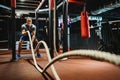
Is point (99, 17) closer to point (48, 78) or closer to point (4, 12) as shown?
point (4, 12)

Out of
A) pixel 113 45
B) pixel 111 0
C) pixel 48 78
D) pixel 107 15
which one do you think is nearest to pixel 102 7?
pixel 111 0

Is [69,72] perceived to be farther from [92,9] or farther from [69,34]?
[92,9]

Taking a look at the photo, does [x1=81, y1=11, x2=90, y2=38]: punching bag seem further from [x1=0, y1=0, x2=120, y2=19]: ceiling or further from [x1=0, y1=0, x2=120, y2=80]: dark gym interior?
[x1=0, y1=0, x2=120, y2=19]: ceiling

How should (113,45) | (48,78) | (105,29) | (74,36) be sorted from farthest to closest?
(74,36), (105,29), (113,45), (48,78)

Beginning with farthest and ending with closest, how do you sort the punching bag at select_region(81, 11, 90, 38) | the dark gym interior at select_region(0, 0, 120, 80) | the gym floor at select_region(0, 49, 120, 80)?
the punching bag at select_region(81, 11, 90, 38), the dark gym interior at select_region(0, 0, 120, 80), the gym floor at select_region(0, 49, 120, 80)

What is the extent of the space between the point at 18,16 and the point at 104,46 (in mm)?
6716

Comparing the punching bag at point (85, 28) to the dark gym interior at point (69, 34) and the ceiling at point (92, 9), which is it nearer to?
the dark gym interior at point (69, 34)

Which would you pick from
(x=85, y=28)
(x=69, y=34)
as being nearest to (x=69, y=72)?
(x=85, y=28)

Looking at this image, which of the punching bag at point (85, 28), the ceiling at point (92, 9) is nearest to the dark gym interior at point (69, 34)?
the ceiling at point (92, 9)

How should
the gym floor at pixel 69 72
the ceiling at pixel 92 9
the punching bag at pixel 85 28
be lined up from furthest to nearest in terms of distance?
the ceiling at pixel 92 9
the punching bag at pixel 85 28
the gym floor at pixel 69 72

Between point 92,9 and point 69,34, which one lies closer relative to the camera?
point 69,34

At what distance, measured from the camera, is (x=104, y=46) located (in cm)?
757

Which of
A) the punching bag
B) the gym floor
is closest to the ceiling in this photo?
the punching bag

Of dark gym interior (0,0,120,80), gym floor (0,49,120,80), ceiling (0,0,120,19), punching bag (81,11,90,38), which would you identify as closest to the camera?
gym floor (0,49,120,80)
